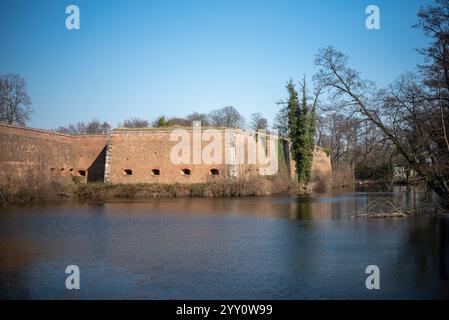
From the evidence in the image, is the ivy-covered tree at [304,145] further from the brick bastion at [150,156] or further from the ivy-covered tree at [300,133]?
the brick bastion at [150,156]

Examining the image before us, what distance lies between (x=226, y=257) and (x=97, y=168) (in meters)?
23.3

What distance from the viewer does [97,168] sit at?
2962 centimetres

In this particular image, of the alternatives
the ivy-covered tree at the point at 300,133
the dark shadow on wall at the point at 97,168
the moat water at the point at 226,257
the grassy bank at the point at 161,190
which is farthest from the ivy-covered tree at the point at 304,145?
the moat water at the point at 226,257

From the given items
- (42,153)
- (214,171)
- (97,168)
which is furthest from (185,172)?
→ (42,153)

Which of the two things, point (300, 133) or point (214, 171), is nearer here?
point (214, 171)

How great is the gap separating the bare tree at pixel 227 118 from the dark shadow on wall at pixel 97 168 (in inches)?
1149

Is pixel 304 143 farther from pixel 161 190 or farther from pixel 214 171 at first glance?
pixel 161 190

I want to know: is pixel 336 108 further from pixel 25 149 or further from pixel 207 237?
pixel 25 149

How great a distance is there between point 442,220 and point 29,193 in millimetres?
18449

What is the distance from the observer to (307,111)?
3056cm

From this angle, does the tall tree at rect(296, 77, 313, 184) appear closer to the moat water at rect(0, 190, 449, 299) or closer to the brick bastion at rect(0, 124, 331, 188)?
the brick bastion at rect(0, 124, 331, 188)

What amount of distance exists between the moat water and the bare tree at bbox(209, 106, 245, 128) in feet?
147

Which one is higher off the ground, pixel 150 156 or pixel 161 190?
pixel 150 156

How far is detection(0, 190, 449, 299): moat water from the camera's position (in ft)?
19.8
